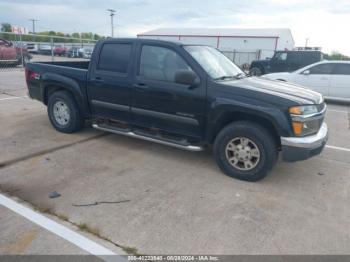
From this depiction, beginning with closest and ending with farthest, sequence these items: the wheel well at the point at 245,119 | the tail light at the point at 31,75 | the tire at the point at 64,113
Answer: the wheel well at the point at 245,119 → the tire at the point at 64,113 → the tail light at the point at 31,75

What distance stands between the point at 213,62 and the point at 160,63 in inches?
33.0

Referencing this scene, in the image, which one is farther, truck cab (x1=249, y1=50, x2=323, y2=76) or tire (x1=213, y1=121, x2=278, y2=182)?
truck cab (x1=249, y1=50, x2=323, y2=76)

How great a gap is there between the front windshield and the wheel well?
2.07 ft

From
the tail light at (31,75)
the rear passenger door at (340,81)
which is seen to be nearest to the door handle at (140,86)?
the tail light at (31,75)

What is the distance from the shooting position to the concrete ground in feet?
9.82

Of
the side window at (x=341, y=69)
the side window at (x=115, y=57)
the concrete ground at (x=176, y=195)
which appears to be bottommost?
the concrete ground at (x=176, y=195)

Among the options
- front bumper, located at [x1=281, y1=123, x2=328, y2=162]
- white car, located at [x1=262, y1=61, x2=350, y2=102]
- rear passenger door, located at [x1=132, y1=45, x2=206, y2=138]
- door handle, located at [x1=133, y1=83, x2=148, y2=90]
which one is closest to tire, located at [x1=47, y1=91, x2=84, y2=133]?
rear passenger door, located at [x1=132, y1=45, x2=206, y2=138]

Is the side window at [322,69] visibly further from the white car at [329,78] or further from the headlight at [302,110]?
the headlight at [302,110]

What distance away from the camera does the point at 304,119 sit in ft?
13.0

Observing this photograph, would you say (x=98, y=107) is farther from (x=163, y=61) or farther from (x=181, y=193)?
(x=181, y=193)

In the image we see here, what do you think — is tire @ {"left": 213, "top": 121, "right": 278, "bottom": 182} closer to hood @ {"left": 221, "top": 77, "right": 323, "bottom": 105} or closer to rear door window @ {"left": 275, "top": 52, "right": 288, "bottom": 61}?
hood @ {"left": 221, "top": 77, "right": 323, "bottom": 105}

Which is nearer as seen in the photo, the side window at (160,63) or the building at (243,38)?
the side window at (160,63)

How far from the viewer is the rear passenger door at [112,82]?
506 cm

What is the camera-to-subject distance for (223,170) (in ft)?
14.6
